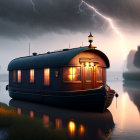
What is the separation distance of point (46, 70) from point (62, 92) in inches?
141

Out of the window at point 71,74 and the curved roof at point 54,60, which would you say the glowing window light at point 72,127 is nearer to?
the window at point 71,74

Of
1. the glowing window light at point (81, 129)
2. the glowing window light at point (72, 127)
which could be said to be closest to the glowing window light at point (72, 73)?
the glowing window light at point (72, 127)

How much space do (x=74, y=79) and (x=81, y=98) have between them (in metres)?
2.03

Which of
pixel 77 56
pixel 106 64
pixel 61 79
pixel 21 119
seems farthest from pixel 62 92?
A: pixel 21 119

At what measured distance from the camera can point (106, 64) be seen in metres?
23.4

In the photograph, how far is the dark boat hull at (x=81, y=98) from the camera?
18.4m

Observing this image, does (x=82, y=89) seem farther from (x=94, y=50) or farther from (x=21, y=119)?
(x=21, y=119)

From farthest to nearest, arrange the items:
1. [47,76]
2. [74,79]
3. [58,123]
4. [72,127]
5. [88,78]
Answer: [47,76] → [88,78] → [74,79] → [58,123] → [72,127]

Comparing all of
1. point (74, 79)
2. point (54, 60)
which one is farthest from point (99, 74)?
point (54, 60)

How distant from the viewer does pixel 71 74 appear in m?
20.9

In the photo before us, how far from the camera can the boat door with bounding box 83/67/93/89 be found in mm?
21094

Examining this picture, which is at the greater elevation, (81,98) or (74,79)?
(74,79)

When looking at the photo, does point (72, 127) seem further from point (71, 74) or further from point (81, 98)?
point (71, 74)

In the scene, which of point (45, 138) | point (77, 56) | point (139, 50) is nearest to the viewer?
point (45, 138)
